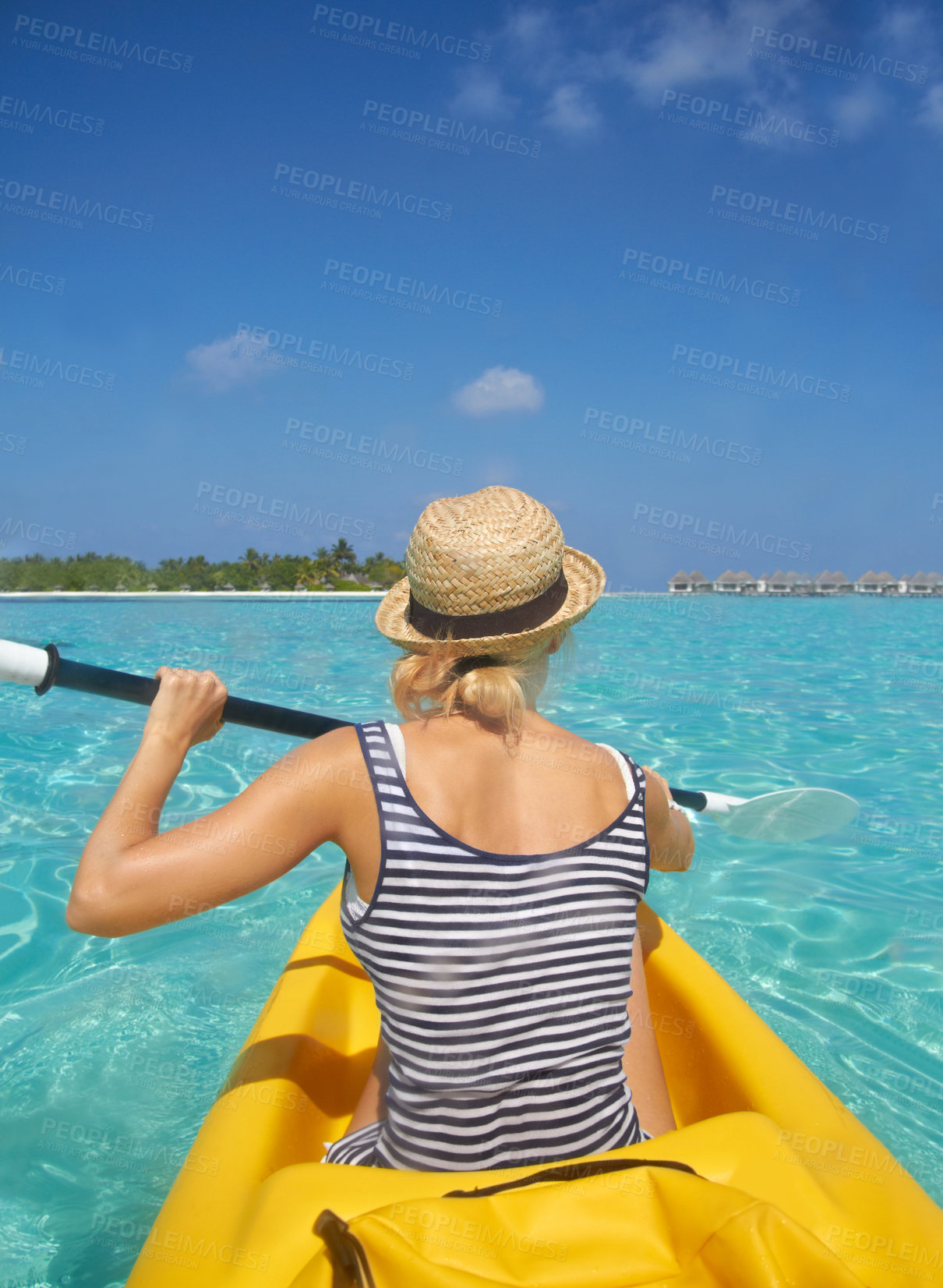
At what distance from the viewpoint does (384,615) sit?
141cm

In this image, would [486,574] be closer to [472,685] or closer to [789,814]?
[472,685]

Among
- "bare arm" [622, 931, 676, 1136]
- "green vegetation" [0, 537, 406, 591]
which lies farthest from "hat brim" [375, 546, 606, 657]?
"green vegetation" [0, 537, 406, 591]

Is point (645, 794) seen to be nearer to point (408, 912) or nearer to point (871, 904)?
point (408, 912)

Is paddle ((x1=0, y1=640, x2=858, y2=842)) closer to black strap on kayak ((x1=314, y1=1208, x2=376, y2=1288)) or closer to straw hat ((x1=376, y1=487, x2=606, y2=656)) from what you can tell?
straw hat ((x1=376, y1=487, x2=606, y2=656))

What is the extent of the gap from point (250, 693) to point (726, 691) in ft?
15.7

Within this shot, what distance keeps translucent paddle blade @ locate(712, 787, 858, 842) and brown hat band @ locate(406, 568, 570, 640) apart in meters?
1.75

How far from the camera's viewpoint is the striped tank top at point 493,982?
100cm

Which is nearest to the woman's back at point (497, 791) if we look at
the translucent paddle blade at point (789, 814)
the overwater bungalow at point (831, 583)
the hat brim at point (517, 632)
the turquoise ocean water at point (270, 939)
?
the hat brim at point (517, 632)

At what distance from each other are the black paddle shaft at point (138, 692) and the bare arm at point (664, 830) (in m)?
0.21

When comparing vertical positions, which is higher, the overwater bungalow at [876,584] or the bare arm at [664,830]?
the overwater bungalow at [876,584]

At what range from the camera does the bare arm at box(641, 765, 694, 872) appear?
1.31m

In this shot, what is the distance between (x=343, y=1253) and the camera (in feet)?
2.41

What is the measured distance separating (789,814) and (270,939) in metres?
1.94

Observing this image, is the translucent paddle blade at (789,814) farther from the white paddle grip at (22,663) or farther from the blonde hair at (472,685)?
the white paddle grip at (22,663)
